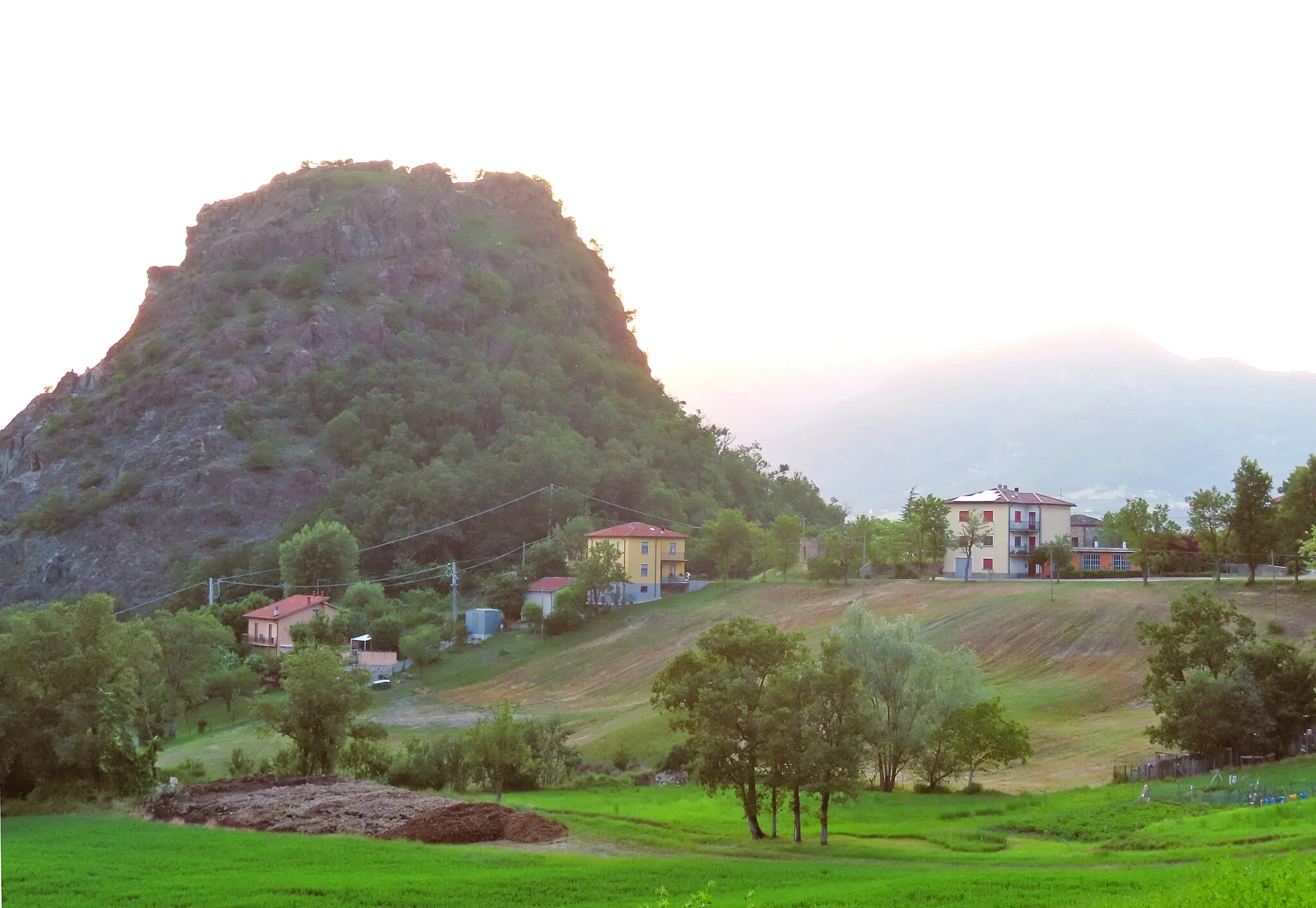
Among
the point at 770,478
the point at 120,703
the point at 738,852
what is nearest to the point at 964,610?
the point at 738,852

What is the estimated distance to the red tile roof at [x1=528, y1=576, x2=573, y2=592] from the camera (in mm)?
106688

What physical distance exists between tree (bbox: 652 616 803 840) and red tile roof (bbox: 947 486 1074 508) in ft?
219

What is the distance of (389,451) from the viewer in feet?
510

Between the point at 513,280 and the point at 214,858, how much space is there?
168 m

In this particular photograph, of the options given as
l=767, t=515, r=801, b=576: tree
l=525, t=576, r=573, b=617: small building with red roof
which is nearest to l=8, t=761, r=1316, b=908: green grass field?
l=525, t=576, r=573, b=617: small building with red roof

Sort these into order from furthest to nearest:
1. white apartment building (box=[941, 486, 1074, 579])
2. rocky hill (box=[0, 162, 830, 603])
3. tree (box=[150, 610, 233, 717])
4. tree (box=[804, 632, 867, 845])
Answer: rocky hill (box=[0, 162, 830, 603]), white apartment building (box=[941, 486, 1074, 579]), tree (box=[150, 610, 233, 717]), tree (box=[804, 632, 867, 845])

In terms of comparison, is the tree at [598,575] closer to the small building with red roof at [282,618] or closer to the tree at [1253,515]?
the small building with red roof at [282,618]

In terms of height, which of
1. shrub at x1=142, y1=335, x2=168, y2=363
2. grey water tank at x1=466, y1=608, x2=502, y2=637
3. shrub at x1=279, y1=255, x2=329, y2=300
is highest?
shrub at x1=279, y1=255, x2=329, y2=300

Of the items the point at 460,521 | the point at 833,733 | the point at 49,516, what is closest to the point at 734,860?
the point at 833,733

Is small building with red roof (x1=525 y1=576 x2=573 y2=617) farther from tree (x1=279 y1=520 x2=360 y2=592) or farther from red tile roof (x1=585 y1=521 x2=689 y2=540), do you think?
tree (x1=279 y1=520 x2=360 y2=592)

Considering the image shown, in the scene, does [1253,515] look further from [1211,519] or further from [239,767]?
[239,767]

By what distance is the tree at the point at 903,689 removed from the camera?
48750 millimetres

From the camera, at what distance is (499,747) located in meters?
48.1

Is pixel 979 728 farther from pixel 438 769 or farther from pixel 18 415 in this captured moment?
pixel 18 415
